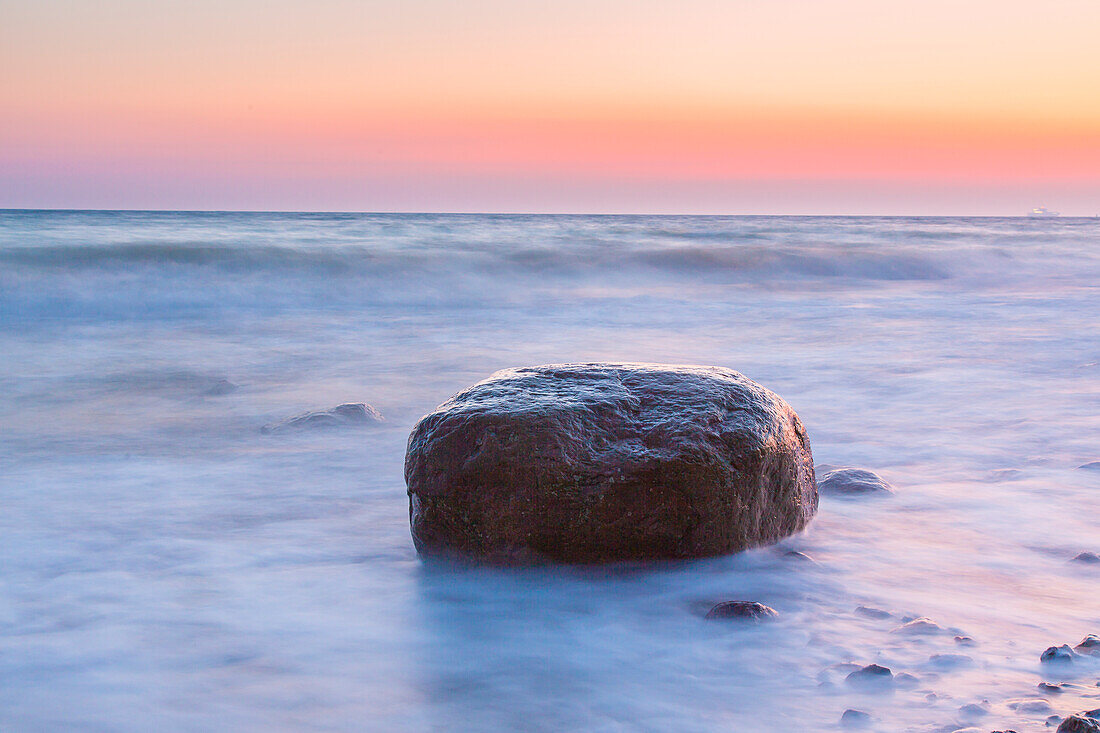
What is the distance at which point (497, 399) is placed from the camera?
119 inches

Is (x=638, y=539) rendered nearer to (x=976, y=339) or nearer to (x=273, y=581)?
(x=273, y=581)

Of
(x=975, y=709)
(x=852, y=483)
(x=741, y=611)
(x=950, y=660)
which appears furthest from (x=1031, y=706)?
(x=852, y=483)

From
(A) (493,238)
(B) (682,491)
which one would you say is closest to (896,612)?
(B) (682,491)

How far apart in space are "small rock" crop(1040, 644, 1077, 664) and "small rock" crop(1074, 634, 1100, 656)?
0.03 metres

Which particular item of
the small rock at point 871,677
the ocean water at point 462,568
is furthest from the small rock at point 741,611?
the small rock at point 871,677

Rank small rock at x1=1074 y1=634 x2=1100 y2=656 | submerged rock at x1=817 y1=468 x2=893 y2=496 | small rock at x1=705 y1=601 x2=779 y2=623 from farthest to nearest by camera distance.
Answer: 1. submerged rock at x1=817 y1=468 x2=893 y2=496
2. small rock at x1=705 y1=601 x2=779 y2=623
3. small rock at x1=1074 y1=634 x2=1100 y2=656

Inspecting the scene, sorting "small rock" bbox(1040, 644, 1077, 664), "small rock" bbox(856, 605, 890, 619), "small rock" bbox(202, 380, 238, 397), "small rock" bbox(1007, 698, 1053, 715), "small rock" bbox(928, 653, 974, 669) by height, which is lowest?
"small rock" bbox(202, 380, 238, 397)

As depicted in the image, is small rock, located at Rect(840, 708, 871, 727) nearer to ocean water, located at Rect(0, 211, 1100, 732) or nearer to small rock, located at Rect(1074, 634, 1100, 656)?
ocean water, located at Rect(0, 211, 1100, 732)

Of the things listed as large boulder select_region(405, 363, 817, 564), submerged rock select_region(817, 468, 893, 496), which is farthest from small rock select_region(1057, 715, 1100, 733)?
submerged rock select_region(817, 468, 893, 496)

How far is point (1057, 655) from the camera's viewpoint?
2.29 m

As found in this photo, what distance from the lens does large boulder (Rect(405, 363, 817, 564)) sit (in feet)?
→ 9.30

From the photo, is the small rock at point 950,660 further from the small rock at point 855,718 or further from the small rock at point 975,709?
the small rock at point 855,718

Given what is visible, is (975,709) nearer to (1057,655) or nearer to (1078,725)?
(1078,725)

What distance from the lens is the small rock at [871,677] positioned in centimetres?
221
